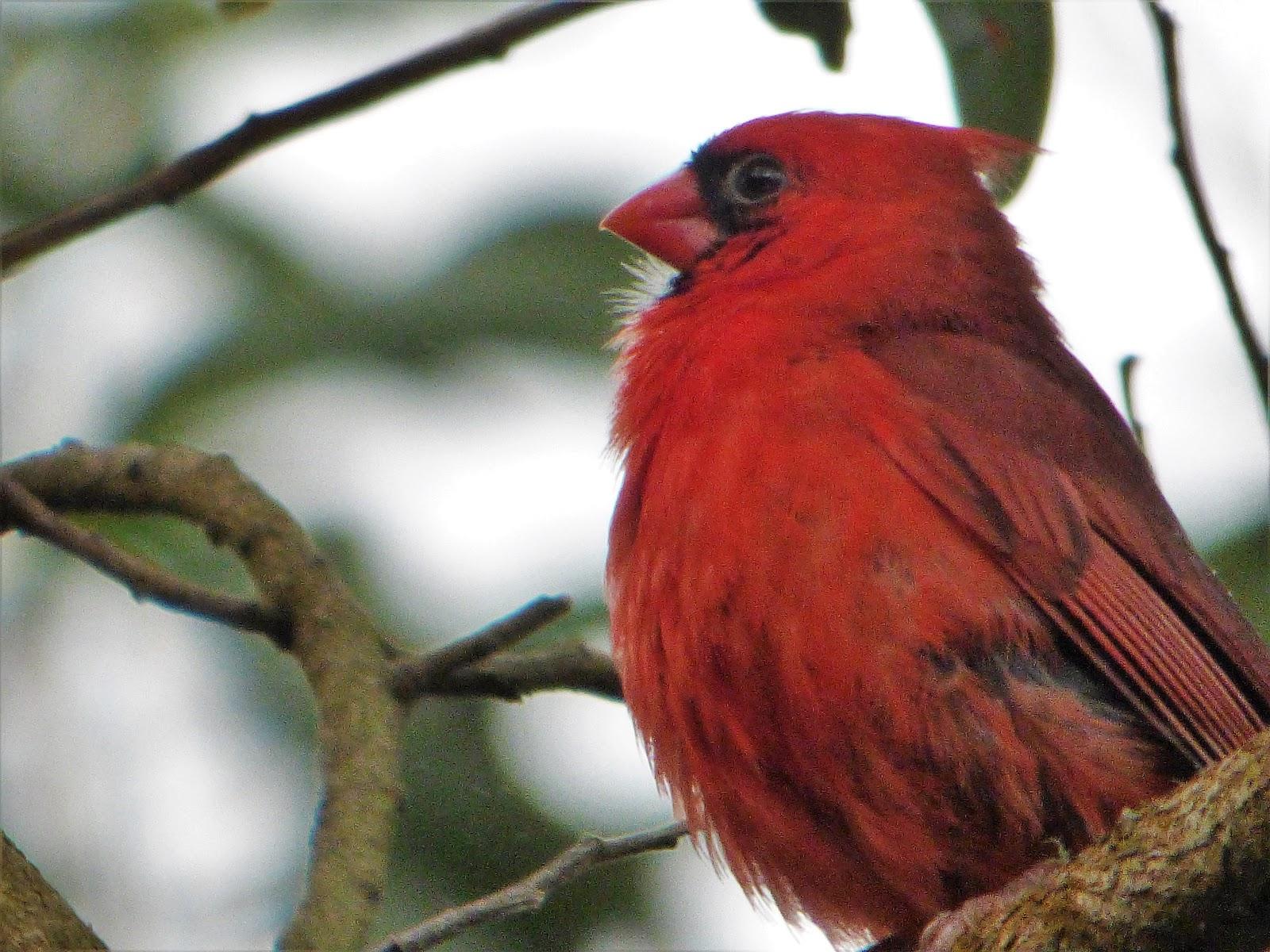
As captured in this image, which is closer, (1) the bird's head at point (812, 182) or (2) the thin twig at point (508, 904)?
(2) the thin twig at point (508, 904)

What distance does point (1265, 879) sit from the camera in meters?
2.15

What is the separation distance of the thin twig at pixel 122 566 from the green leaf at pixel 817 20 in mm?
1512

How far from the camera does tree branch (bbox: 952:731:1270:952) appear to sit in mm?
2143

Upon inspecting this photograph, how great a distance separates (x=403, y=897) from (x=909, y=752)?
59.6 inches

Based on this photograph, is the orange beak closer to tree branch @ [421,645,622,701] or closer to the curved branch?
tree branch @ [421,645,622,701]

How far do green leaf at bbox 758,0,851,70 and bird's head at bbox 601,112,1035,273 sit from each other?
331mm

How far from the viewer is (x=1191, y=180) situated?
3.36 metres

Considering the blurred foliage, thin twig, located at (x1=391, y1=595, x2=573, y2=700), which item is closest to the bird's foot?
thin twig, located at (x1=391, y1=595, x2=573, y2=700)

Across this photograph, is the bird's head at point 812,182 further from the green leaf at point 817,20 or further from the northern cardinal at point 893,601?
the green leaf at point 817,20

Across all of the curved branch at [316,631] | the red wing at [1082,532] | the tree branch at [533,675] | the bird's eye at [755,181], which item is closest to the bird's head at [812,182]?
the bird's eye at [755,181]

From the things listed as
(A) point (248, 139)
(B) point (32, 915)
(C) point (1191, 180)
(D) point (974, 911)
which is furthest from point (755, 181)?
(B) point (32, 915)

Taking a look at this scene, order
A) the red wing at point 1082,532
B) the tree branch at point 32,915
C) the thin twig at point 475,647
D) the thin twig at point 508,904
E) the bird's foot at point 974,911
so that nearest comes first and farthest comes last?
the thin twig at point 508,904 < the tree branch at point 32,915 < the bird's foot at point 974,911 < the red wing at point 1082,532 < the thin twig at point 475,647

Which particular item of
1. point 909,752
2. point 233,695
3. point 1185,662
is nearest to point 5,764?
point 233,695

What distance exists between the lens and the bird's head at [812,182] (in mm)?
3967
